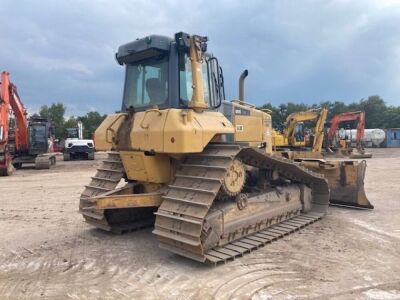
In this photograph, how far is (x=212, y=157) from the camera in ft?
17.8

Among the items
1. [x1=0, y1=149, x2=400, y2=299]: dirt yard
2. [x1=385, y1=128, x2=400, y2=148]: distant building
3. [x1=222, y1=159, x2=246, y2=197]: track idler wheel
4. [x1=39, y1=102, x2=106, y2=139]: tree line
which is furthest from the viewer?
[x1=39, y1=102, x2=106, y2=139]: tree line

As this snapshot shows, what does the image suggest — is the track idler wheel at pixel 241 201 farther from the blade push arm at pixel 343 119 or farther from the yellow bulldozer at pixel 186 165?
the blade push arm at pixel 343 119

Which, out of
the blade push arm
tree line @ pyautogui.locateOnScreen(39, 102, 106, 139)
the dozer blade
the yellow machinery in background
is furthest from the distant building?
tree line @ pyautogui.locateOnScreen(39, 102, 106, 139)

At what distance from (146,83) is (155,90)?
270 mm

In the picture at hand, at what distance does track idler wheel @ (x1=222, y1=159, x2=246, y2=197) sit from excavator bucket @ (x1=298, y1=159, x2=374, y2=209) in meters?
3.53

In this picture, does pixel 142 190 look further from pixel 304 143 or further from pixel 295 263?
pixel 304 143

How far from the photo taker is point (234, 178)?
5.60 metres

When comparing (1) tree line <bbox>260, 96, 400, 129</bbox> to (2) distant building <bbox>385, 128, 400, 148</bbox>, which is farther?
(1) tree line <bbox>260, 96, 400, 129</bbox>

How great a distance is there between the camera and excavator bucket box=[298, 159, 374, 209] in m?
8.42

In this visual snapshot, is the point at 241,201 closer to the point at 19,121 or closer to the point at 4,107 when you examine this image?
the point at 4,107

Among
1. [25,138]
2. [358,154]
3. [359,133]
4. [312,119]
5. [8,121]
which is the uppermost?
[312,119]

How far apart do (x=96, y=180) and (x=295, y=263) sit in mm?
3621

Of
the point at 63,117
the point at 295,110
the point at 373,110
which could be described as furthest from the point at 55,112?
the point at 373,110

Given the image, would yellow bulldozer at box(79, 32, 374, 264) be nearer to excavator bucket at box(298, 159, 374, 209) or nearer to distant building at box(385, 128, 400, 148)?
excavator bucket at box(298, 159, 374, 209)
